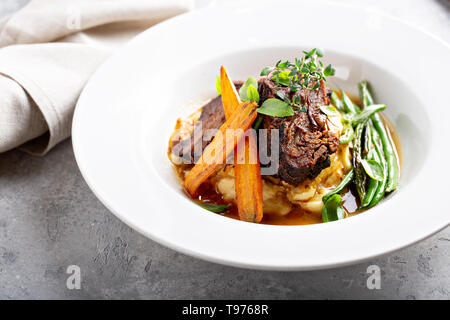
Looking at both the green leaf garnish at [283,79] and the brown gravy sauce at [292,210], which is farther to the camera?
the brown gravy sauce at [292,210]

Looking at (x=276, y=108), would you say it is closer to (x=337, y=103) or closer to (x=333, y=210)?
(x=333, y=210)

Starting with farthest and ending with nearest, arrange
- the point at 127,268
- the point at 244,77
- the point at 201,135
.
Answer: the point at 244,77, the point at 201,135, the point at 127,268

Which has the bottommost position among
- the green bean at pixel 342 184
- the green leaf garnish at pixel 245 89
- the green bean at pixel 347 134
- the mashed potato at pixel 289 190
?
the mashed potato at pixel 289 190

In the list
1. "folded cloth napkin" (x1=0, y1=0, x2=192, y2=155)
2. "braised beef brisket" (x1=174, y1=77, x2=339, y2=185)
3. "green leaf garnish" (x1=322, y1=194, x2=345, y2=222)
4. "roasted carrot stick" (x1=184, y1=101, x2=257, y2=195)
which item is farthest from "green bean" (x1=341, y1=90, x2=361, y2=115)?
"folded cloth napkin" (x1=0, y1=0, x2=192, y2=155)

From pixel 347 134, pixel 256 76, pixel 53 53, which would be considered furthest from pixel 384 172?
pixel 53 53

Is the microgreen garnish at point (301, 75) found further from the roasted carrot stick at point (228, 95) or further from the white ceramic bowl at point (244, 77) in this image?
the white ceramic bowl at point (244, 77)

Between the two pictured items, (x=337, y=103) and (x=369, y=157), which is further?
(x=337, y=103)

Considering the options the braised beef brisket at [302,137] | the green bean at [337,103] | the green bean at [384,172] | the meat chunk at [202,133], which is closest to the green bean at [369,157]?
the green bean at [384,172]

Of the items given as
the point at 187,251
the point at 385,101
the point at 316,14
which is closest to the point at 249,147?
the point at 187,251
